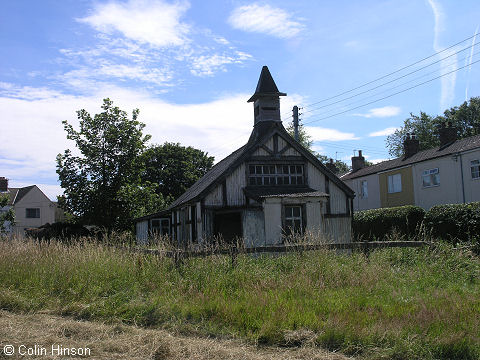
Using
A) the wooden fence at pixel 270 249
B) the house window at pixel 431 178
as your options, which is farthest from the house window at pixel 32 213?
the wooden fence at pixel 270 249

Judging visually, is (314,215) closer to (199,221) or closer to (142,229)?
(199,221)

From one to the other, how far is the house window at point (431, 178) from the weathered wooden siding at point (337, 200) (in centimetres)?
1038

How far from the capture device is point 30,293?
855 centimetres

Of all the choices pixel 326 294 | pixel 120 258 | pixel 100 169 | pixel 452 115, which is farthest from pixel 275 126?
pixel 452 115

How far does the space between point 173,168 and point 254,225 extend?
1167 inches

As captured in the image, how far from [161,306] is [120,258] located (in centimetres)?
288

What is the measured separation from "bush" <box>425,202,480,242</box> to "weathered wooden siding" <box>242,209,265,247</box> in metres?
6.50

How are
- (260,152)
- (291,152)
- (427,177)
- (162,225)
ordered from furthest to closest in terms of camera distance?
(427,177) < (162,225) < (291,152) < (260,152)

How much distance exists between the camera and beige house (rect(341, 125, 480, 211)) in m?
25.3

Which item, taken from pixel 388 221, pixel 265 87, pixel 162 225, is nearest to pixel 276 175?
pixel 265 87

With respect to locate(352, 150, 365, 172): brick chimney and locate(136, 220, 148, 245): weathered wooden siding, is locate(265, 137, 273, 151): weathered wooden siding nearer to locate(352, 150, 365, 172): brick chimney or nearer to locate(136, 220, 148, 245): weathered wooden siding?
locate(136, 220, 148, 245): weathered wooden siding

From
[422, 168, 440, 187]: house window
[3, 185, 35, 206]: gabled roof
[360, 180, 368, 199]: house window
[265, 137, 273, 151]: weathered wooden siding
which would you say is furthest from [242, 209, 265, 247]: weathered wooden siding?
[3, 185, 35, 206]: gabled roof

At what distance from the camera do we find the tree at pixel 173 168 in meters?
46.4

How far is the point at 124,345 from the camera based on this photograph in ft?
18.6
